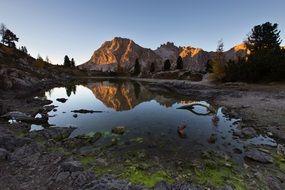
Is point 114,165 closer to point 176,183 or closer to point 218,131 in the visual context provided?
point 176,183

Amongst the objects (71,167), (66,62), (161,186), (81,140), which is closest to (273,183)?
(161,186)

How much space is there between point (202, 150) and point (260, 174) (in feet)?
12.3

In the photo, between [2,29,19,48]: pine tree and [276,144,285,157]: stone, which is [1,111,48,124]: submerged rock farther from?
[2,29,19,48]: pine tree

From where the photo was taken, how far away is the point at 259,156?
11320 mm

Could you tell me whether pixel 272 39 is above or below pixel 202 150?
above

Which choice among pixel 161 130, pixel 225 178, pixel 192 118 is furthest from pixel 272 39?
pixel 225 178

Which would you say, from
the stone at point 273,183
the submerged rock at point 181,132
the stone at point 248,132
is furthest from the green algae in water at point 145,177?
the stone at point 248,132

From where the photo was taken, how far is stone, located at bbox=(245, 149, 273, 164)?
36.0 ft

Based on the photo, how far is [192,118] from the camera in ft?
70.4

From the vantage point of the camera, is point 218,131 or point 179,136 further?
point 218,131

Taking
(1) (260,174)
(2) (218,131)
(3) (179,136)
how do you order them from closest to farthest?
(1) (260,174), (3) (179,136), (2) (218,131)

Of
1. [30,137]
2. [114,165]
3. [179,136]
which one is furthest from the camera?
[179,136]

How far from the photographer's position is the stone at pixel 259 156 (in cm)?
1096

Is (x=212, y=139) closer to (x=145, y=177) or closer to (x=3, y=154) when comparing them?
(x=145, y=177)
